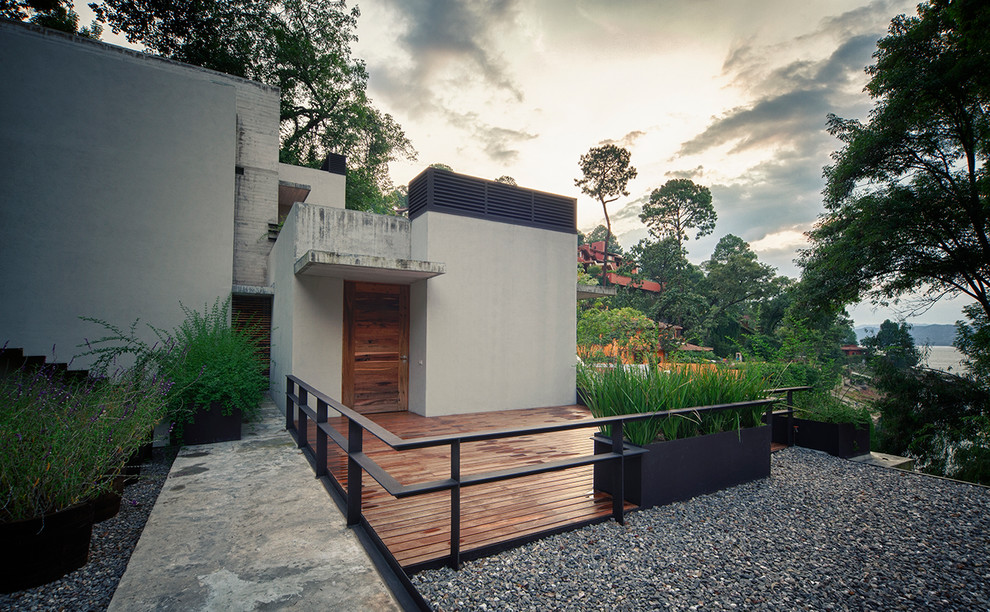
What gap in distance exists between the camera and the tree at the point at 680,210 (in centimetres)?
2344

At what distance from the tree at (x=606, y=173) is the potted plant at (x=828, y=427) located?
58.1 feet

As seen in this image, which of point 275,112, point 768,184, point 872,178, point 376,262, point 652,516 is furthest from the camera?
point 768,184

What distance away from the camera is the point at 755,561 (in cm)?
264

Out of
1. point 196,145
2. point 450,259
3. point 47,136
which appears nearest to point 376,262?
point 450,259

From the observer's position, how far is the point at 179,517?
268 cm

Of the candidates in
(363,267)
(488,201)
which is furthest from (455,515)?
(488,201)

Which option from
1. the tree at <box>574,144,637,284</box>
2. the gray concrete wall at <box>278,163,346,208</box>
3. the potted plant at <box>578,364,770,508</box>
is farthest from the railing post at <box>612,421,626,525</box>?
the tree at <box>574,144,637,284</box>

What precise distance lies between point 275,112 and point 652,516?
12131 mm

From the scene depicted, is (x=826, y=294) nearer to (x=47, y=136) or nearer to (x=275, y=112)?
(x=275, y=112)

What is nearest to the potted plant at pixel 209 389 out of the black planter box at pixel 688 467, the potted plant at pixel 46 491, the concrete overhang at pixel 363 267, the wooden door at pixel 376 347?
the concrete overhang at pixel 363 267

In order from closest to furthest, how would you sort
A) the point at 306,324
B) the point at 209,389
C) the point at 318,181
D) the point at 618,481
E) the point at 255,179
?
the point at 618,481, the point at 209,389, the point at 306,324, the point at 255,179, the point at 318,181

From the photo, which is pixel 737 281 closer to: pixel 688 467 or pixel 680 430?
pixel 680 430

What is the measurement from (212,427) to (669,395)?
4.78 meters

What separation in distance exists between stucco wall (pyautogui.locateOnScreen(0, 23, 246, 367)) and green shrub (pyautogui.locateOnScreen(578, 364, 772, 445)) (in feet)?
23.5
